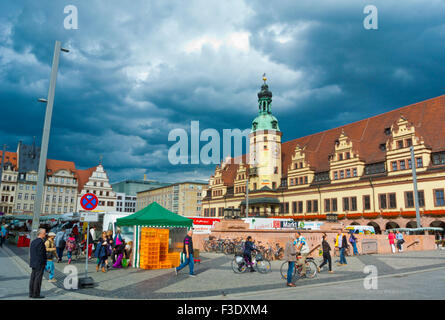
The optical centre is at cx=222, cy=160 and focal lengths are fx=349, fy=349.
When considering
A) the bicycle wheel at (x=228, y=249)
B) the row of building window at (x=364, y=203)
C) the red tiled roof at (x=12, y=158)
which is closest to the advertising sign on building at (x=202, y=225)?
the bicycle wheel at (x=228, y=249)

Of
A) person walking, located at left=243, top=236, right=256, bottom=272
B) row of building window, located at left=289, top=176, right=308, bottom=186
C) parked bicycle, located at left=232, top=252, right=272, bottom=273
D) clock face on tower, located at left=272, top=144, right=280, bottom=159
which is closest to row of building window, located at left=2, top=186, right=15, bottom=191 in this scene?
clock face on tower, located at left=272, top=144, right=280, bottom=159

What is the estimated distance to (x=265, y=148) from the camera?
6500 centimetres

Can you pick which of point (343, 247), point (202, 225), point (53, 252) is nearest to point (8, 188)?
point (202, 225)

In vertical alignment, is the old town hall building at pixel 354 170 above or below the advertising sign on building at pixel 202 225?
above

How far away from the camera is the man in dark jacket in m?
9.37

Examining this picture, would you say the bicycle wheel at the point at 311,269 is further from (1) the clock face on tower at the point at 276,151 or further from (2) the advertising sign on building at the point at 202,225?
(1) the clock face on tower at the point at 276,151

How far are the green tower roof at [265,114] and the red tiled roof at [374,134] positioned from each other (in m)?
5.84

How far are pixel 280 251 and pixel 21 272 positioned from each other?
47.8 feet

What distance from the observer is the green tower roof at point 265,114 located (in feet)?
220

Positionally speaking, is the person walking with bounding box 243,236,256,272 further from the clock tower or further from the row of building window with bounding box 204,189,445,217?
the clock tower

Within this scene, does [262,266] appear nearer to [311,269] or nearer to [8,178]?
[311,269]

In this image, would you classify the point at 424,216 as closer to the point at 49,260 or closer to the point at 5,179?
the point at 49,260

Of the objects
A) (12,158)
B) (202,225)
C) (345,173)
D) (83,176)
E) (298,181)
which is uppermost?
(12,158)

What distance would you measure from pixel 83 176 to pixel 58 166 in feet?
22.9
